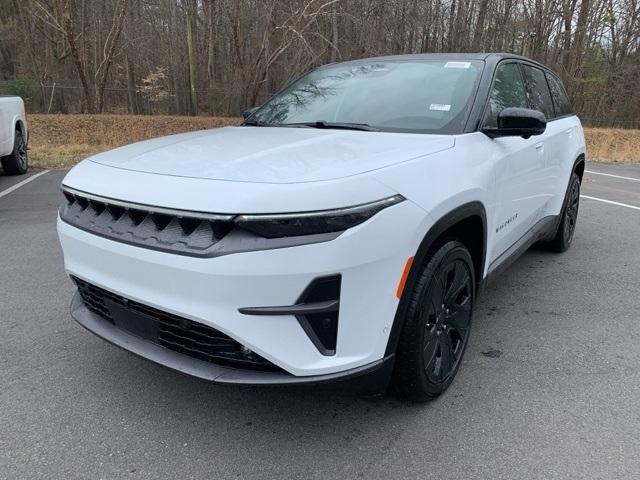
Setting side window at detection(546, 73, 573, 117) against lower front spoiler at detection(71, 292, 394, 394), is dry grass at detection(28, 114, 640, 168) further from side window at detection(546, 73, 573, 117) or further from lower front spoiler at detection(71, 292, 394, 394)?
lower front spoiler at detection(71, 292, 394, 394)

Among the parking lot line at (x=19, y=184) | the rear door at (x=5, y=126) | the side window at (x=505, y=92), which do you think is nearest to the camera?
the side window at (x=505, y=92)

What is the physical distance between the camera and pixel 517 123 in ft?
9.71

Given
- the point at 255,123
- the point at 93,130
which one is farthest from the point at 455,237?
the point at 93,130

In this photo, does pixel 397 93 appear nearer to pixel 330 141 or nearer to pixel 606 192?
pixel 330 141

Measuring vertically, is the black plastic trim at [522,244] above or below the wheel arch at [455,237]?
below

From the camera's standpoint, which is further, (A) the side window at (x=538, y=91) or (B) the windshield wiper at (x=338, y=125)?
(A) the side window at (x=538, y=91)

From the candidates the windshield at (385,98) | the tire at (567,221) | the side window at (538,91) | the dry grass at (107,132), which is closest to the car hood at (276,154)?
the windshield at (385,98)

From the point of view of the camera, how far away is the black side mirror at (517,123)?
9.62ft

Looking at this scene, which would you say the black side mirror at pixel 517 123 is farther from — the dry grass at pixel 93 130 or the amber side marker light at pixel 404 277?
the dry grass at pixel 93 130

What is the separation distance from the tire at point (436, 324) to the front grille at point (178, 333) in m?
0.64

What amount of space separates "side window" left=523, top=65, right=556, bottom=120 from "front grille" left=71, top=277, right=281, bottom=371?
10.1 feet

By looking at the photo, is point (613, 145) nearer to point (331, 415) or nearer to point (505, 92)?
point (505, 92)

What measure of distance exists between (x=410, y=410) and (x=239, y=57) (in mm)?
17038

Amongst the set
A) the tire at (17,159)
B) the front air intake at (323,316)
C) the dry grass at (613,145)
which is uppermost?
the front air intake at (323,316)
